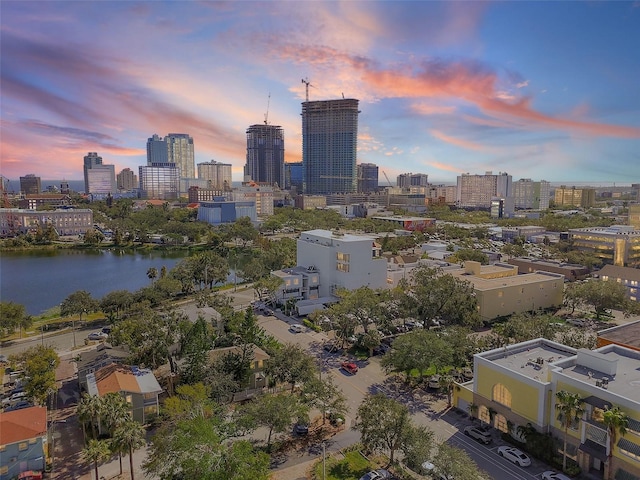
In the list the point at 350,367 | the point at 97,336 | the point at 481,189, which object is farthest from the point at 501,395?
the point at 481,189

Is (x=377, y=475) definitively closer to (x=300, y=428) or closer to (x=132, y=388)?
(x=300, y=428)

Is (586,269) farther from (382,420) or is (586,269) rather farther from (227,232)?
(227,232)

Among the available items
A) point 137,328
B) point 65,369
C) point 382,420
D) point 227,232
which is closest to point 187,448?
point 382,420

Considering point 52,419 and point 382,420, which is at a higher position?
point 382,420

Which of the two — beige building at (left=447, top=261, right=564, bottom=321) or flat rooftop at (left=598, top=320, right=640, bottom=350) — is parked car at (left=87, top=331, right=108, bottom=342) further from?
flat rooftop at (left=598, top=320, right=640, bottom=350)

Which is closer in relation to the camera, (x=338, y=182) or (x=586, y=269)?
(x=586, y=269)

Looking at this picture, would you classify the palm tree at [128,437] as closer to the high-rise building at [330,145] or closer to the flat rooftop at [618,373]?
the flat rooftop at [618,373]
